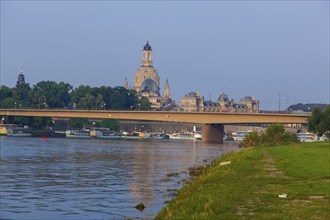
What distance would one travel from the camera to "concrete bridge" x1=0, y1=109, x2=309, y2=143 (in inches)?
5305

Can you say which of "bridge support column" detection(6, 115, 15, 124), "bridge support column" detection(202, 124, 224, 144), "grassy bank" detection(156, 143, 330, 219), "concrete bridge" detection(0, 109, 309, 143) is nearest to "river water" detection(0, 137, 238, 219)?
"grassy bank" detection(156, 143, 330, 219)

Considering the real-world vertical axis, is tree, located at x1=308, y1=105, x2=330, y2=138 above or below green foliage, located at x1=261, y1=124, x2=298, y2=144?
above

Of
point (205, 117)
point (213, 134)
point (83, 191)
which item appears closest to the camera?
point (83, 191)

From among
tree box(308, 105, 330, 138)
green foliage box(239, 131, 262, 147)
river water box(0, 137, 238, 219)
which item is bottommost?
river water box(0, 137, 238, 219)

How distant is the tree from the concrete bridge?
76.7 ft

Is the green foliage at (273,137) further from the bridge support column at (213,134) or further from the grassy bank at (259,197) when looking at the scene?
the bridge support column at (213,134)

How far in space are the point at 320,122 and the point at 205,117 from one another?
44.8 metres

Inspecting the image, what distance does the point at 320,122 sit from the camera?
Answer: 103688 millimetres

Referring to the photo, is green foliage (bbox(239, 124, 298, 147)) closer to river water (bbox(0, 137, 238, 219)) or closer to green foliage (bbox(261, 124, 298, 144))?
green foliage (bbox(261, 124, 298, 144))

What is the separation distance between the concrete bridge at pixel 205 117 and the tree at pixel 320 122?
920 inches

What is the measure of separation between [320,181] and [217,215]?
1142 centimetres

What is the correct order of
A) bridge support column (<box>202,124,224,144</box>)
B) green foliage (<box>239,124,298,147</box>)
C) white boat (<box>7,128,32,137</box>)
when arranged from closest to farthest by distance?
green foliage (<box>239,124,298,147</box>)
bridge support column (<box>202,124,224,144</box>)
white boat (<box>7,128,32,137</box>)

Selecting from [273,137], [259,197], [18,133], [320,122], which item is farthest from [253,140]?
[18,133]

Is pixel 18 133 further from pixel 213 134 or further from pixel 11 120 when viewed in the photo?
pixel 213 134
